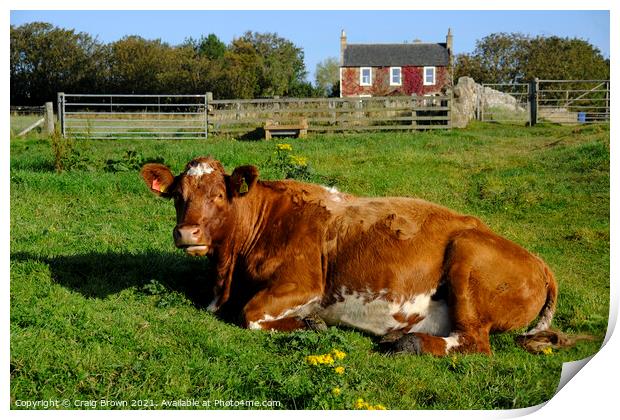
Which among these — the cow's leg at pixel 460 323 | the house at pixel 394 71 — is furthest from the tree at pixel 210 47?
the cow's leg at pixel 460 323

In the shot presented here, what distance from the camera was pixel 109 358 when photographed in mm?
4855

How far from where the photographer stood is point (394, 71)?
23703 mm

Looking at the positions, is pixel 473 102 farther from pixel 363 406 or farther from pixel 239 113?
pixel 363 406

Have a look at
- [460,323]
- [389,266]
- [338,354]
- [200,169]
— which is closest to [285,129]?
[200,169]

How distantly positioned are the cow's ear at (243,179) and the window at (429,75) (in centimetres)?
865

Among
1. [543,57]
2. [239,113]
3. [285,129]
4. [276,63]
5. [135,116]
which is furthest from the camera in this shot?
[135,116]

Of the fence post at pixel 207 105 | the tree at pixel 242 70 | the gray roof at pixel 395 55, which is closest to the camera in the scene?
the tree at pixel 242 70

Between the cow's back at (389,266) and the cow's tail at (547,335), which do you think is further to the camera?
the cow's back at (389,266)

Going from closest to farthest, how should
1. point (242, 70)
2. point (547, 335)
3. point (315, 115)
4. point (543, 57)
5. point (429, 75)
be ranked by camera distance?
point (547, 335) → point (543, 57) → point (242, 70) → point (315, 115) → point (429, 75)

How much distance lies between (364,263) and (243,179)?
112 cm

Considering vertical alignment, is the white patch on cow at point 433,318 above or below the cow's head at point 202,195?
below

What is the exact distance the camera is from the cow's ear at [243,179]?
603 centimetres

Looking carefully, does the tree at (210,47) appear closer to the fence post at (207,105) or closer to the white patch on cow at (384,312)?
the fence post at (207,105)

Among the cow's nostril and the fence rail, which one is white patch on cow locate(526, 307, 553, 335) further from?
the fence rail
